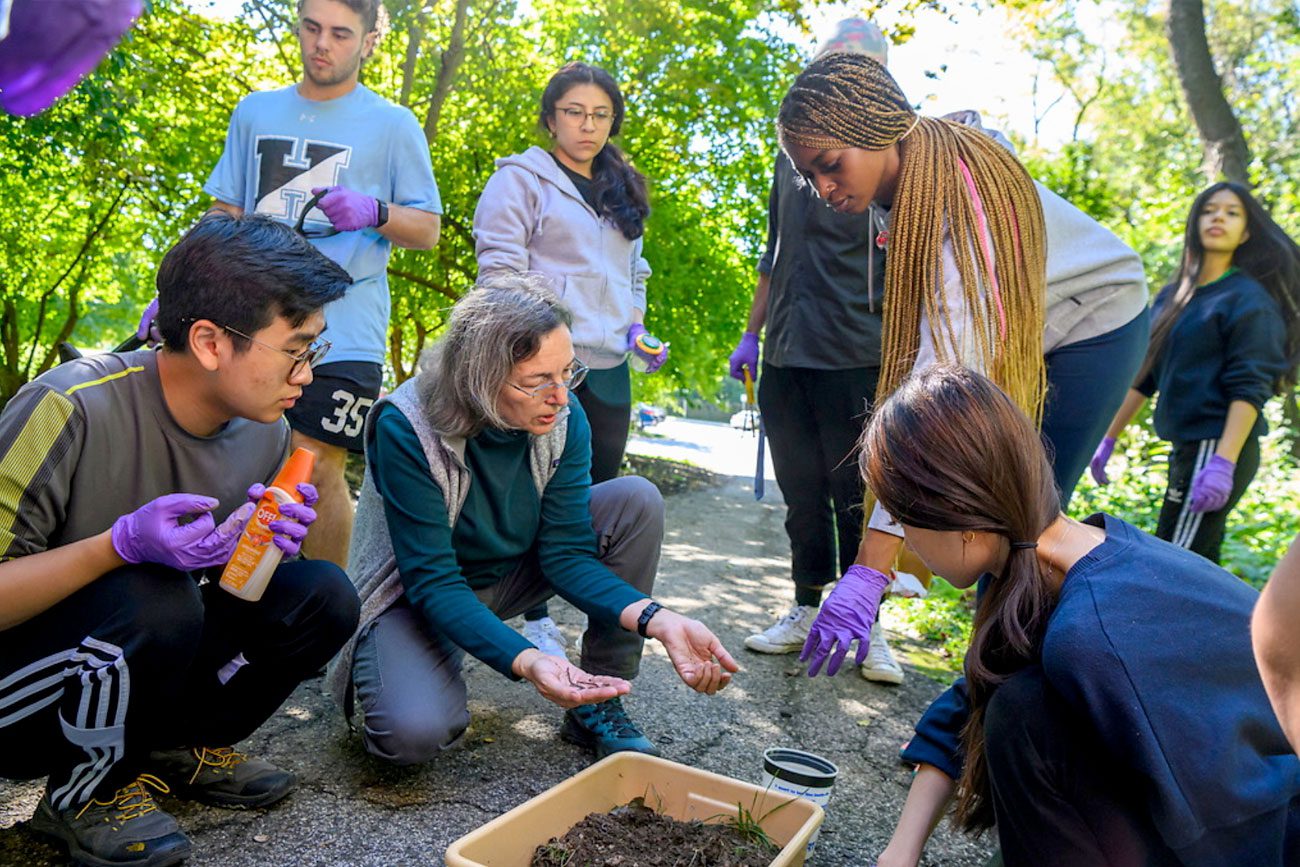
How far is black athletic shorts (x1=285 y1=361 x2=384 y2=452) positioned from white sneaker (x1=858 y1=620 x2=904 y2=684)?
5.39 feet

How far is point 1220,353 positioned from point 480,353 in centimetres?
278

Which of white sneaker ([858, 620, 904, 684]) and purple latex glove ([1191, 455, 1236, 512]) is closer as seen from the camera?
white sneaker ([858, 620, 904, 684])

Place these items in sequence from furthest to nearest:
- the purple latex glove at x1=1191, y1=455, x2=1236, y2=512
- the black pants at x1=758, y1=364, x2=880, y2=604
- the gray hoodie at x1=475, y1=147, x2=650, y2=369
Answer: the purple latex glove at x1=1191, y1=455, x2=1236, y2=512, the black pants at x1=758, y1=364, x2=880, y2=604, the gray hoodie at x1=475, y1=147, x2=650, y2=369

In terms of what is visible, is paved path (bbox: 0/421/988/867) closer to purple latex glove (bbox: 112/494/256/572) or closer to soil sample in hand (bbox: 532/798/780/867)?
soil sample in hand (bbox: 532/798/780/867)

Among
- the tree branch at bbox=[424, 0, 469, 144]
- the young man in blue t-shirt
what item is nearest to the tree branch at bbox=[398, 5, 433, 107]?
the tree branch at bbox=[424, 0, 469, 144]

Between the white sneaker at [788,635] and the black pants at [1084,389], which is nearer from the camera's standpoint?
the black pants at [1084,389]

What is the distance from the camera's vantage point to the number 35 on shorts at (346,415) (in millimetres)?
2697

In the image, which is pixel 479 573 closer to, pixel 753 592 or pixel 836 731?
pixel 836 731

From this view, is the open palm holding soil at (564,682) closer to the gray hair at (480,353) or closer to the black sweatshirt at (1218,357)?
the gray hair at (480,353)

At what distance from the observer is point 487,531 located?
231 cm

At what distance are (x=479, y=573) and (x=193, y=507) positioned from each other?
835 millimetres

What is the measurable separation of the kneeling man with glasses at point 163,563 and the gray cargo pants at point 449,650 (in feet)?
0.56

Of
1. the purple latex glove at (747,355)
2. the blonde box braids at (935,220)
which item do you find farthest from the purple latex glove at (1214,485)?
the blonde box braids at (935,220)

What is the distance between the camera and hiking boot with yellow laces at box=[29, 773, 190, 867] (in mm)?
1629
